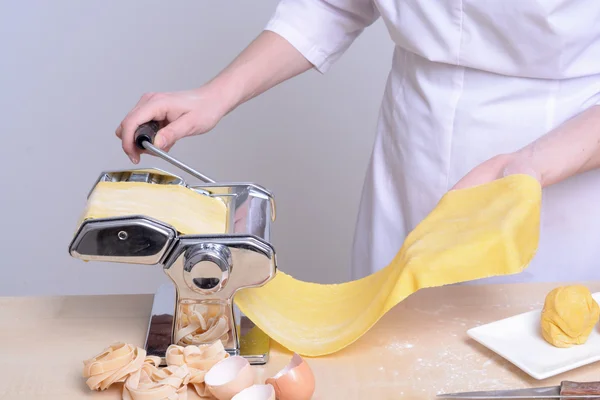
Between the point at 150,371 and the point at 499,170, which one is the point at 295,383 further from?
the point at 499,170

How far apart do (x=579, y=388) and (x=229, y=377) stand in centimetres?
43

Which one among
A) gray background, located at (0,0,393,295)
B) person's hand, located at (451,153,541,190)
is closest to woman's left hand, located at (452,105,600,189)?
person's hand, located at (451,153,541,190)

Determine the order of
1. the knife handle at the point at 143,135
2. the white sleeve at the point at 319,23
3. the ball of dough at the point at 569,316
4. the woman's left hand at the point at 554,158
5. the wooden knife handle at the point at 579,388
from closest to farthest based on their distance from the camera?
the wooden knife handle at the point at 579,388
the ball of dough at the point at 569,316
the woman's left hand at the point at 554,158
the knife handle at the point at 143,135
the white sleeve at the point at 319,23

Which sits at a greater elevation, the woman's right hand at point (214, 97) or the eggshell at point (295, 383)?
the woman's right hand at point (214, 97)

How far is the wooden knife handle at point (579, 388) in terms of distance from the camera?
92 cm

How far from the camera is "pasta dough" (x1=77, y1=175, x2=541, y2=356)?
3.25 ft

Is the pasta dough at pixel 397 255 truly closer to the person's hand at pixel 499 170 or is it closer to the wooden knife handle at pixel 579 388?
the person's hand at pixel 499 170

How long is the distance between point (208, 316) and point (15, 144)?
5.79 feet

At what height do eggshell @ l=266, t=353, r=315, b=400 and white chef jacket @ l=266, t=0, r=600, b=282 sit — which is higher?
white chef jacket @ l=266, t=0, r=600, b=282

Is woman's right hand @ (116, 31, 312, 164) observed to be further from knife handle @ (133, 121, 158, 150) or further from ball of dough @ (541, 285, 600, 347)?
ball of dough @ (541, 285, 600, 347)

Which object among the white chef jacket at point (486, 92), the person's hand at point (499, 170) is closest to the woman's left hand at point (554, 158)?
the person's hand at point (499, 170)

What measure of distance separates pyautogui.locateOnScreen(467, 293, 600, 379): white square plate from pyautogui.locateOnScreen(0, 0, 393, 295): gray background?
151cm

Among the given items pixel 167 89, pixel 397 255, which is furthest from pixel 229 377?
pixel 167 89

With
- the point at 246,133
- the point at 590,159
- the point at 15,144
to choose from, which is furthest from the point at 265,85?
the point at 15,144
